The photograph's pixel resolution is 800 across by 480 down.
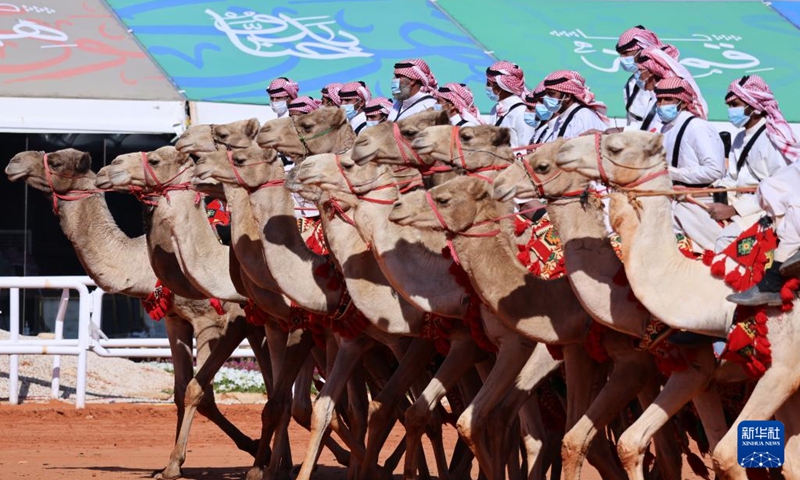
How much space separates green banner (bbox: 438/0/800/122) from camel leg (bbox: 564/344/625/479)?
1207cm

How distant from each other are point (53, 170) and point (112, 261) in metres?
0.87

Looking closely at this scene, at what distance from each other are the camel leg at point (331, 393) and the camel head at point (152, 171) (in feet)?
6.89

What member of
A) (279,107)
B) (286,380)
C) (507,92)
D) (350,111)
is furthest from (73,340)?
(507,92)

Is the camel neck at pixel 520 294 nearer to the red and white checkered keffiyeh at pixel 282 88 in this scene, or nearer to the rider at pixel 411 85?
the rider at pixel 411 85

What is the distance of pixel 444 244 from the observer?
32.9 feet

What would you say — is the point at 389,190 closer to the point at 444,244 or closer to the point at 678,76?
the point at 444,244

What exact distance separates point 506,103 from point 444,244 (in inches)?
134

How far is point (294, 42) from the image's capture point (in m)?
21.8

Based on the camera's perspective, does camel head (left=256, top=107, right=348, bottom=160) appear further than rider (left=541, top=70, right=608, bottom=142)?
No

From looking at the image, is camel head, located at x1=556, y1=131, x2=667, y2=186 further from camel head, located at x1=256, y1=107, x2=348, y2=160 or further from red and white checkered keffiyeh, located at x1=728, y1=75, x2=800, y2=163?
camel head, located at x1=256, y1=107, x2=348, y2=160

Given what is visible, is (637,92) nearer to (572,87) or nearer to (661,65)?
(572,87)

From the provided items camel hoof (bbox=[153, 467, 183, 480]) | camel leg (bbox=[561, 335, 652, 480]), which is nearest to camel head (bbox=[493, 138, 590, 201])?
camel leg (bbox=[561, 335, 652, 480])

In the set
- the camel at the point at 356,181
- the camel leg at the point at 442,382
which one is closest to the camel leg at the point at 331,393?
the camel leg at the point at 442,382

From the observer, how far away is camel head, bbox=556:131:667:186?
321 inches
